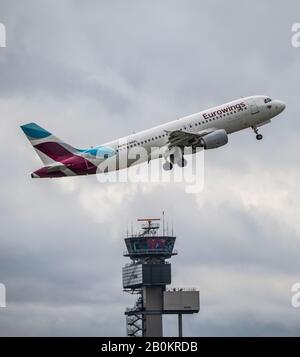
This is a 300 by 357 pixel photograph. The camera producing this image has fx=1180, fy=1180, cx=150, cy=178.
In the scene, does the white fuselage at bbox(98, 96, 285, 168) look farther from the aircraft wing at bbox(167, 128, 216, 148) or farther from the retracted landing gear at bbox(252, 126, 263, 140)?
the aircraft wing at bbox(167, 128, 216, 148)

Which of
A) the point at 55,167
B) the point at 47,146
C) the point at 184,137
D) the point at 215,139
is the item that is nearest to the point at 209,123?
the point at 215,139

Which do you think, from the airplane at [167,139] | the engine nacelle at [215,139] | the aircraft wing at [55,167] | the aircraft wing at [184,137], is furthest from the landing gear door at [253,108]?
the aircraft wing at [55,167]

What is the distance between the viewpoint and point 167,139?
15675cm

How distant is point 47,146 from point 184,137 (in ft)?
59.9

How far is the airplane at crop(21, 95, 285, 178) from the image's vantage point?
154 metres

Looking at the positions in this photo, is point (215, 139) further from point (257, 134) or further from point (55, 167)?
point (55, 167)

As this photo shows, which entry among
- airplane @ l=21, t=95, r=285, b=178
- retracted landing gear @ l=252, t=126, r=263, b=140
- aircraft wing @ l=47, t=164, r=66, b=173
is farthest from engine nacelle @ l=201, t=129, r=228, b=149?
aircraft wing @ l=47, t=164, r=66, b=173

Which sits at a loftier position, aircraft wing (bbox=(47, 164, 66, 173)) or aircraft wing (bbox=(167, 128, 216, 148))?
aircraft wing (bbox=(167, 128, 216, 148))
